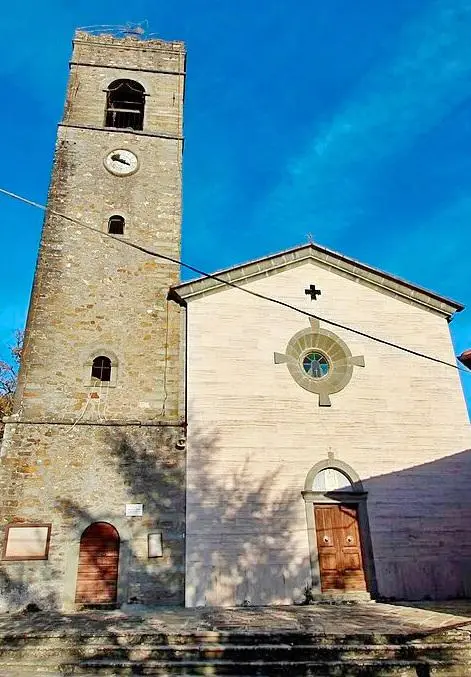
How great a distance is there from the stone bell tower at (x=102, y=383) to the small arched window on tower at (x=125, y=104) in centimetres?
8

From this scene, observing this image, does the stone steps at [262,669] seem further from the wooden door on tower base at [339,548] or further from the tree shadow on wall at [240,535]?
the wooden door on tower base at [339,548]

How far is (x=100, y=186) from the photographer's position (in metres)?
15.4

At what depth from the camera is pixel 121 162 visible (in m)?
16.0

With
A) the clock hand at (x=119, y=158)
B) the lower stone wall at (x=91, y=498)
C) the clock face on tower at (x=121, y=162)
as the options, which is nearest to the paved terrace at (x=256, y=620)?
the lower stone wall at (x=91, y=498)

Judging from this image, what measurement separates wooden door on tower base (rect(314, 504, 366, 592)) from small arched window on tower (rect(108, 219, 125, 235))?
9258 mm

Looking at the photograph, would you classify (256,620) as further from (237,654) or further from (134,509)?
(134,509)

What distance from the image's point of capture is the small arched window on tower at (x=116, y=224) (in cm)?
1498

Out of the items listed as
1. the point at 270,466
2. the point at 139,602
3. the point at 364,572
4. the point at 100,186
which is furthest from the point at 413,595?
the point at 100,186

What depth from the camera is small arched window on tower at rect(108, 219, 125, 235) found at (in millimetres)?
14977

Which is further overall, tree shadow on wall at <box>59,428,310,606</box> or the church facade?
the church facade

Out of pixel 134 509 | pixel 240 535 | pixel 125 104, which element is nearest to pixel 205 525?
pixel 240 535

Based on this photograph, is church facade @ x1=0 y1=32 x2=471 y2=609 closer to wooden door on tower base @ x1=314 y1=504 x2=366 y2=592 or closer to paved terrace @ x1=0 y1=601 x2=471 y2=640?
wooden door on tower base @ x1=314 y1=504 x2=366 y2=592

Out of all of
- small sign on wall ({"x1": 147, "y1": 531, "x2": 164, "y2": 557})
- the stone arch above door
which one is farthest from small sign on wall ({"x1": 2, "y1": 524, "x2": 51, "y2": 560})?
the stone arch above door

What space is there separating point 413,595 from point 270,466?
4.10 meters
